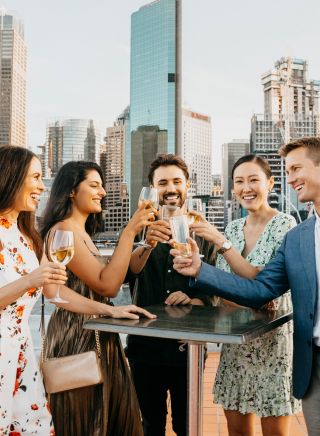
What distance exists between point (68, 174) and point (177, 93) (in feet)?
5.08

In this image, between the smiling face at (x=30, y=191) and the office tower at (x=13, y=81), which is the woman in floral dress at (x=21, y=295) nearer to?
the smiling face at (x=30, y=191)

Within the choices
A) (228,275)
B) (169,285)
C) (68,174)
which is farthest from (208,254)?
(68,174)

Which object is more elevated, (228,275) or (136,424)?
(228,275)

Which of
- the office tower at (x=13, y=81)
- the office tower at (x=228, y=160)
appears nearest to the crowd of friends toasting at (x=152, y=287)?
the office tower at (x=228, y=160)

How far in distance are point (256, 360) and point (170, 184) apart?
807 millimetres

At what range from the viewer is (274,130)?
44.1m

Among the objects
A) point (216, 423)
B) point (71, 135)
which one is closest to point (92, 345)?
point (216, 423)

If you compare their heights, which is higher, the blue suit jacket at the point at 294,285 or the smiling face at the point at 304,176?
the smiling face at the point at 304,176

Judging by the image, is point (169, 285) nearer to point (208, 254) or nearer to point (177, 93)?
point (208, 254)

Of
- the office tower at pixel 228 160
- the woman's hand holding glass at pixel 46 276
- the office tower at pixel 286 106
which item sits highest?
the office tower at pixel 286 106

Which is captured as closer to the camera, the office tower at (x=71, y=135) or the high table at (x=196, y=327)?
the high table at (x=196, y=327)

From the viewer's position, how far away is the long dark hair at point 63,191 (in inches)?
74.4

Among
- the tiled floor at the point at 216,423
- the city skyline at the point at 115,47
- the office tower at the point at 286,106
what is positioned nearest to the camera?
the tiled floor at the point at 216,423

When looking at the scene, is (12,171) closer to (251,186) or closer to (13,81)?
(251,186)
